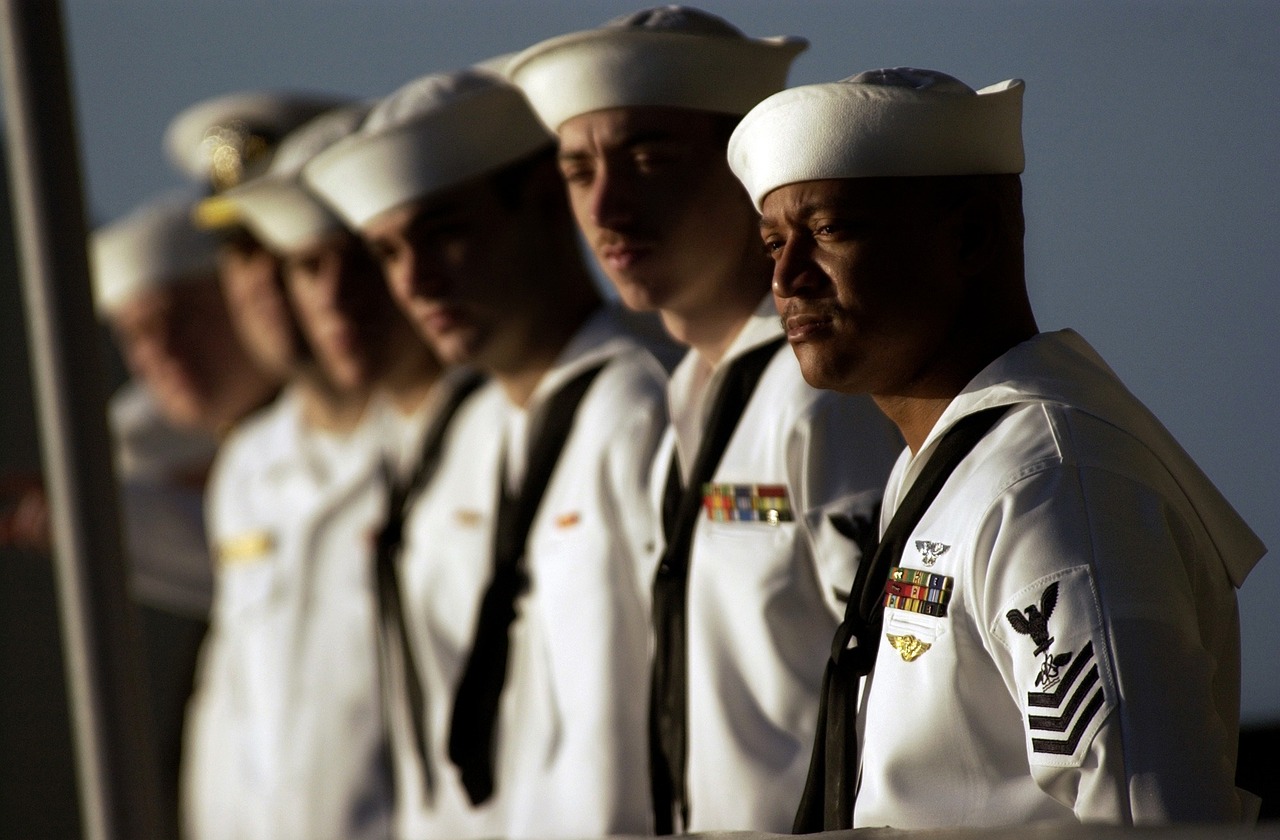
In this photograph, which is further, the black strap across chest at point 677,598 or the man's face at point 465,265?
the man's face at point 465,265

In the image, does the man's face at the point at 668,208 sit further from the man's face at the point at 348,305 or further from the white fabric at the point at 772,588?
the man's face at the point at 348,305

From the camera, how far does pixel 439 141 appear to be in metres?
3.01

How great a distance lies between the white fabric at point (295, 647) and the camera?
399 centimetres

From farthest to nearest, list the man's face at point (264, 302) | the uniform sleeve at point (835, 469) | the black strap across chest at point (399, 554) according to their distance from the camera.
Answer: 1. the man's face at point (264, 302)
2. the black strap across chest at point (399, 554)
3. the uniform sleeve at point (835, 469)

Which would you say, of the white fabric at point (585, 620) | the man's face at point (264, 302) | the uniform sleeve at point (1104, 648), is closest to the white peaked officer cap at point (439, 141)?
the white fabric at point (585, 620)

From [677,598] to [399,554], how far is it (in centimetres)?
135

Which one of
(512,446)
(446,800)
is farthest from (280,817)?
(512,446)

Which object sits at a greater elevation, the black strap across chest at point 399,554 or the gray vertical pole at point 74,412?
the gray vertical pole at point 74,412

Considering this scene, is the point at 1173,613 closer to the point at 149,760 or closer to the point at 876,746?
the point at 876,746

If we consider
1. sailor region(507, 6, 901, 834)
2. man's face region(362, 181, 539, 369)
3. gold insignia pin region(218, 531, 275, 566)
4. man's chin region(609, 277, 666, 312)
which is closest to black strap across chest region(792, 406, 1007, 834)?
sailor region(507, 6, 901, 834)

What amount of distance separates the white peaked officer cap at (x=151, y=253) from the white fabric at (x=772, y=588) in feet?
10.5

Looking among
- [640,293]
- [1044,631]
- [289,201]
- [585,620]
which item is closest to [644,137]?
[640,293]

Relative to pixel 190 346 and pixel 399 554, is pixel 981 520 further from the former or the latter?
pixel 190 346

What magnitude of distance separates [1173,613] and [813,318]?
530mm
